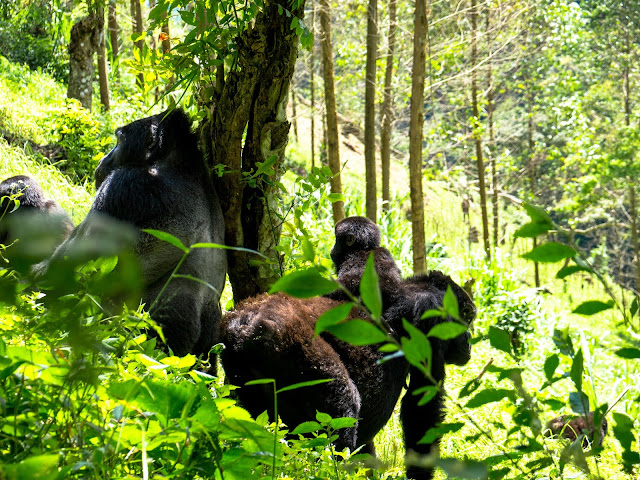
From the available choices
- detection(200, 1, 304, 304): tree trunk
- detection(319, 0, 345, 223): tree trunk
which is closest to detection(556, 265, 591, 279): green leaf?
detection(200, 1, 304, 304): tree trunk

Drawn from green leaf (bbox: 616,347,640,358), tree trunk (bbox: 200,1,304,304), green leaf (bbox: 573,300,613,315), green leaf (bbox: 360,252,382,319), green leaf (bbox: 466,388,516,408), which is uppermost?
tree trunk (bbox: 200,1,304,304)

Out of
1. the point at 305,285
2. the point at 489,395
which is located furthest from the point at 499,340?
the point at 305,285

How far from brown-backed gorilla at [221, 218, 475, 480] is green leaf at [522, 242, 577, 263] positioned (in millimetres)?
1673

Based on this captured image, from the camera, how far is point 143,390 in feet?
2.98

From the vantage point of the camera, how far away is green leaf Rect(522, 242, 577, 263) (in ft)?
2.65

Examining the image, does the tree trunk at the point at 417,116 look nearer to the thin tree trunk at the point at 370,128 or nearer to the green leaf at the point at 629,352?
the thin tree trunk at the point at 370,128

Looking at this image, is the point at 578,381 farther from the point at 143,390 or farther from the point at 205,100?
the point at 205,100

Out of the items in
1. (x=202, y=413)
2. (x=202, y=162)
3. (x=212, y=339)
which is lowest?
(x=212, y=339)

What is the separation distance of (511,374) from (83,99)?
10.4 metres

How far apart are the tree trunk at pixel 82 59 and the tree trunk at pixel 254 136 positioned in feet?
24.2

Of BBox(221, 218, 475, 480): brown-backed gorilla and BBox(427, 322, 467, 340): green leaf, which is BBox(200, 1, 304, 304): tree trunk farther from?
BBox(427, 322, 467, 340): green leaf

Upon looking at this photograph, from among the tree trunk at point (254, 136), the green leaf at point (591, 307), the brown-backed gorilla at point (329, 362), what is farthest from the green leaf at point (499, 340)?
the tree trunk at point (254, 136)

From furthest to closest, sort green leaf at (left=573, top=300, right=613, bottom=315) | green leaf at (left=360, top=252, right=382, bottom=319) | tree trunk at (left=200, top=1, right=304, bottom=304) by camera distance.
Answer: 1. tree trunk at (left=200, top=1, right=304, bottom=304)
2. green leaf at (left=573, top=300, right=613, bottom=315)
3. green leaf at (left=360, top=252, right=382, bottom=319)

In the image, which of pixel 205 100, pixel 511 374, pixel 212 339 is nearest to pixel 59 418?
pixel 511 374
